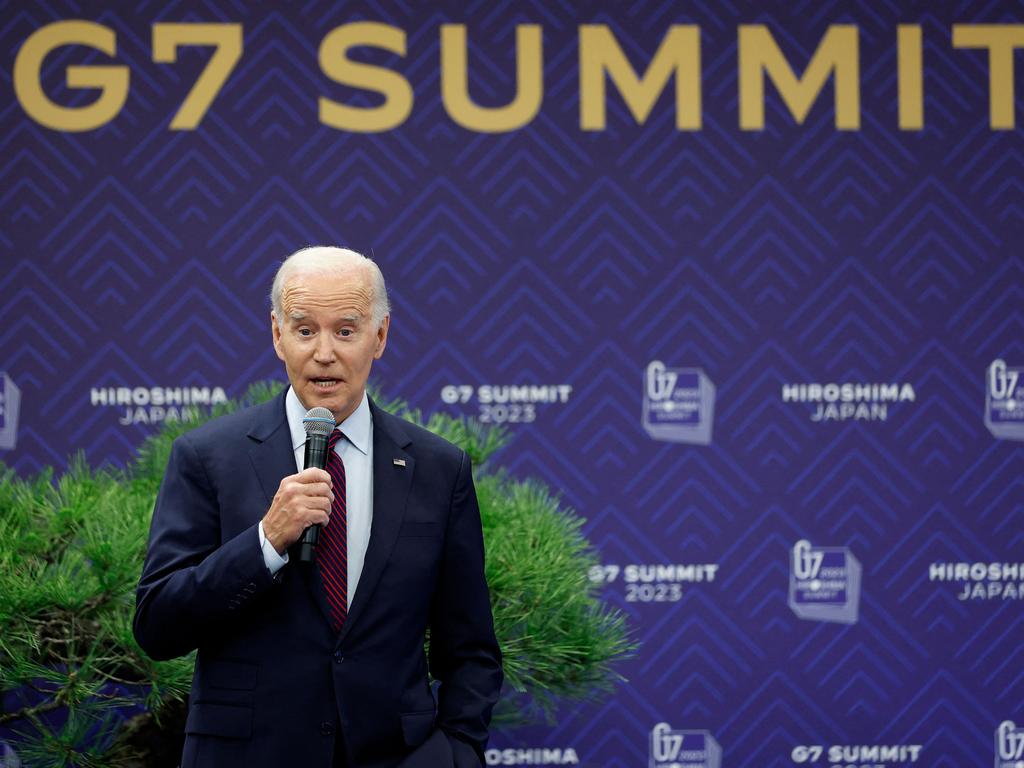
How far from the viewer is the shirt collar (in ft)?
5.40

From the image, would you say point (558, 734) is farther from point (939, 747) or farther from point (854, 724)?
point (939, 747)

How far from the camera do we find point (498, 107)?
3.77 m

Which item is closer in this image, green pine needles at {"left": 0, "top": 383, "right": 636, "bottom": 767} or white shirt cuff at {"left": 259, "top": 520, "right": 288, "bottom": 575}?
white shirt cuff at {"left": 259, "top": 520, "right": 288, "bottom": 575}

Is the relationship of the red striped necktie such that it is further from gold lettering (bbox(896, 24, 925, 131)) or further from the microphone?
gold lettering (bbox(896, 24, 925, 131))

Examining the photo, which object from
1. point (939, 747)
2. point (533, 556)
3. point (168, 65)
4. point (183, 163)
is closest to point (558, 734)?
point (939, 747)

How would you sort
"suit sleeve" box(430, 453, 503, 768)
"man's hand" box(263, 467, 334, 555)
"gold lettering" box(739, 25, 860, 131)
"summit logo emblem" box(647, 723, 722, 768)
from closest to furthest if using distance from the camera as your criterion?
"man's hand" box(263, 467, 334, 555)
"suit sleeve" box(430, 453, 503, 768)
"summit logo emblem" box(647, 723, 722, 768)
"gold lettering" box(739, 25, 860, 131)

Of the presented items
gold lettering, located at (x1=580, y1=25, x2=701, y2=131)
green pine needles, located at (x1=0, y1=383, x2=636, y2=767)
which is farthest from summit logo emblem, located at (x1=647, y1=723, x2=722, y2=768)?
gold lettering, located at (x1=580, y1=25, x2=701, y2=131)

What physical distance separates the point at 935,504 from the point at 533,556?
6.11 feet

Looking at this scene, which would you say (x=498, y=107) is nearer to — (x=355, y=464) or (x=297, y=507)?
(x=355, y=464)

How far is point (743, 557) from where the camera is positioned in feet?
12.3

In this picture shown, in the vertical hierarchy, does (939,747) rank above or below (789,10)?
below

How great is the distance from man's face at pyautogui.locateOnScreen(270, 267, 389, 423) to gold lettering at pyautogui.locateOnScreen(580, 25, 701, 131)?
2323 mm

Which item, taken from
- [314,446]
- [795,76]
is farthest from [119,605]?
[795,76]

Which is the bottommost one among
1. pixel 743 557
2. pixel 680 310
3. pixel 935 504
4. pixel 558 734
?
pixel 558 734
